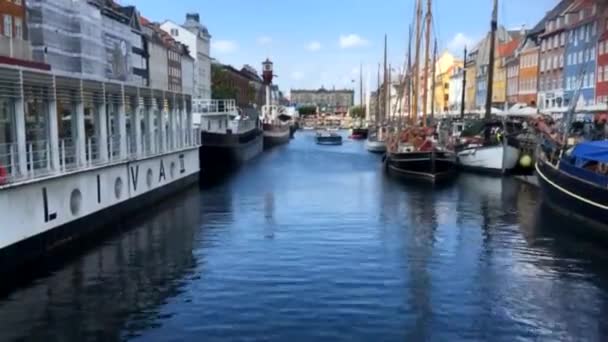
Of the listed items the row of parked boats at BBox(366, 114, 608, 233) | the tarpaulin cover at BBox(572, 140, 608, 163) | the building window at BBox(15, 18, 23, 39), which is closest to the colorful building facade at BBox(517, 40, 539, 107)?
the row of parked boats at BBox(366, 114, 608, 233)

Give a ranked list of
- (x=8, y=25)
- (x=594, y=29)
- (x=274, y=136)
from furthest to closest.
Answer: (x=274, y=136) < (x=594, y=29) < (x=8, y=25)

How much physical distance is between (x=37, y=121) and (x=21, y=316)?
33.8ft

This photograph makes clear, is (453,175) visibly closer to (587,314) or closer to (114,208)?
(114,208)

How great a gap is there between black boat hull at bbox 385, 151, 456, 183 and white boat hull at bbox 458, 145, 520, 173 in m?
1.83

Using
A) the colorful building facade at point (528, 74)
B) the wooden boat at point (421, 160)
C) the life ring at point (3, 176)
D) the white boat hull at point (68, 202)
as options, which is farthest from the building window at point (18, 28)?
the colorful building facade at point (528, 74)

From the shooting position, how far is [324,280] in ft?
55.8

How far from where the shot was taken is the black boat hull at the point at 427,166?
4288 cm

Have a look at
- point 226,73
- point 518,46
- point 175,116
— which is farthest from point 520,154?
point 226,73

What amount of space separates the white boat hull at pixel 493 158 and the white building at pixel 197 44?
2710 inches

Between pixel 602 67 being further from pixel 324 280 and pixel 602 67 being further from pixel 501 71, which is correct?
pixel 324 280

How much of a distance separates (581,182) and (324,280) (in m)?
13.5

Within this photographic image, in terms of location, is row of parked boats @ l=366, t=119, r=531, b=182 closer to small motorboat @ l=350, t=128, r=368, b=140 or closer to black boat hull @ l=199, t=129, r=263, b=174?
black boat hull @ l=199, t=129, r=263, b=174

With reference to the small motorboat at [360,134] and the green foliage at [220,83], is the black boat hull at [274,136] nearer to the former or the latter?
the green foliage at [220,83]

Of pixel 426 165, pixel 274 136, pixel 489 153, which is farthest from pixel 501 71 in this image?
pixel 426 165
